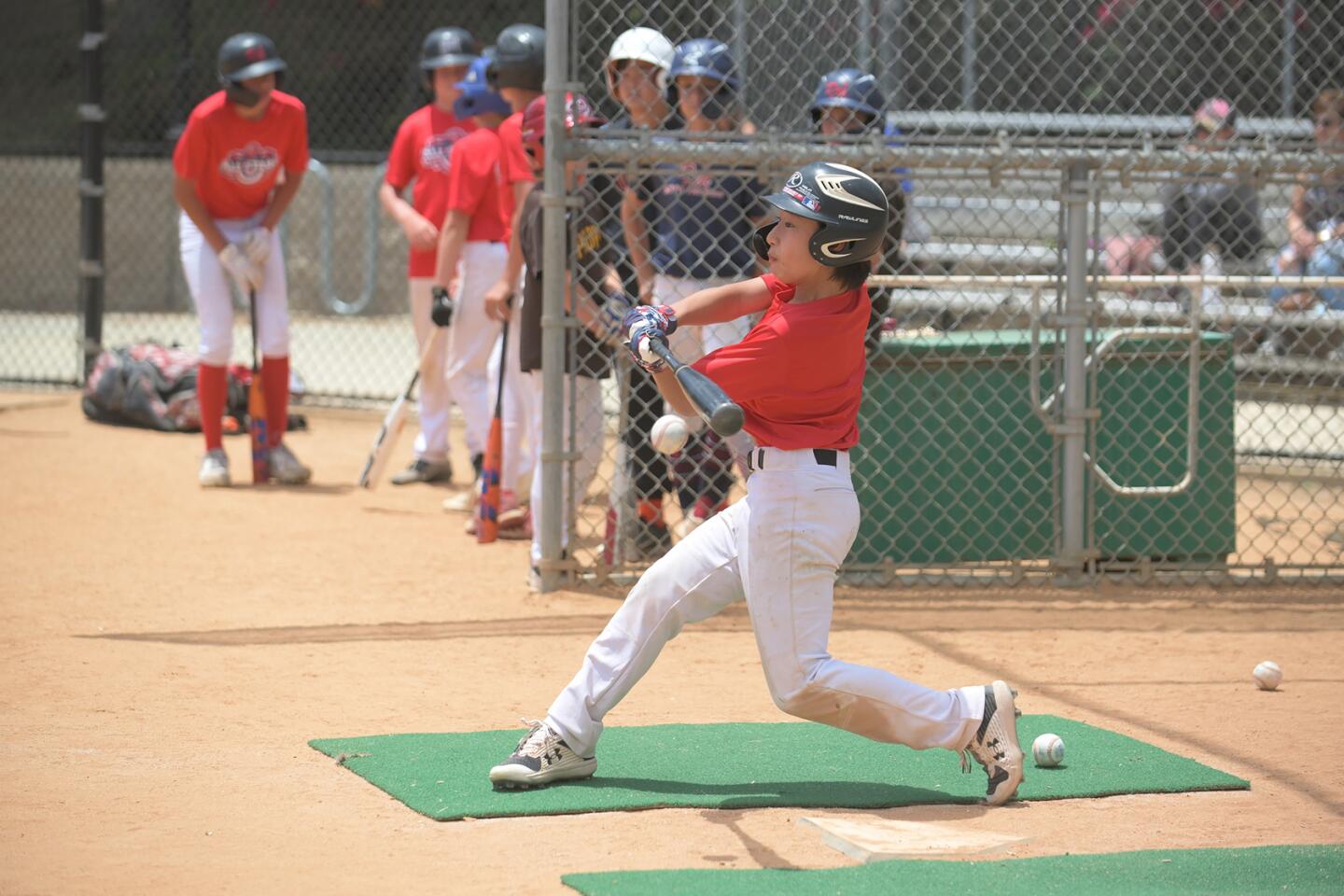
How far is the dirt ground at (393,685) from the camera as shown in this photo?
3660 millimetres

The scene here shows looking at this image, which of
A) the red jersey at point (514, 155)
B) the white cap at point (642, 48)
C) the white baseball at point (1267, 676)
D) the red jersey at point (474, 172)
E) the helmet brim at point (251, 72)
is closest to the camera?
the white baseball at point (1267, 676)

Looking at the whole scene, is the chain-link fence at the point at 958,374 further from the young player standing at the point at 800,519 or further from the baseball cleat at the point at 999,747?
the baseball cleat at the point at 999,747

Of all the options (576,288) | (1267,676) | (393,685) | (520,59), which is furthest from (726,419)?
(520,59)

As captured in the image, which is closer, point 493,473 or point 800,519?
point 800,519

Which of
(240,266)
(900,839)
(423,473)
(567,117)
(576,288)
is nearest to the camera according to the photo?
(900,839)

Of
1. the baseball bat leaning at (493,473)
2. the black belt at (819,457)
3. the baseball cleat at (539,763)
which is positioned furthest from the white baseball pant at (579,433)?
the black belt at (819,457)

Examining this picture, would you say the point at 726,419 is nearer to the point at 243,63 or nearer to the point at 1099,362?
the point at 1099,362

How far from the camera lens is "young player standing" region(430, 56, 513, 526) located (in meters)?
8.03

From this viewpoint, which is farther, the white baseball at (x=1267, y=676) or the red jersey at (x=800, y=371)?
the white baseball at (x=1267, y=676)

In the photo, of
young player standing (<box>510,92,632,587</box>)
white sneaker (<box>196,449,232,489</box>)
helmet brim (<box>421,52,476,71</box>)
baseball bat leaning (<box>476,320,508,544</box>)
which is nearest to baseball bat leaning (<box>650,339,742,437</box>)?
young player standing (<box>510,92,632,587</box>)

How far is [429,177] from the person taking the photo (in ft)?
29.3

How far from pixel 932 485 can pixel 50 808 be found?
13.2 feet

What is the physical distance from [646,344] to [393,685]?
1.95 meters

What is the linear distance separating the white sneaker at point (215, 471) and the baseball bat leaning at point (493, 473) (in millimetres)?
1846
